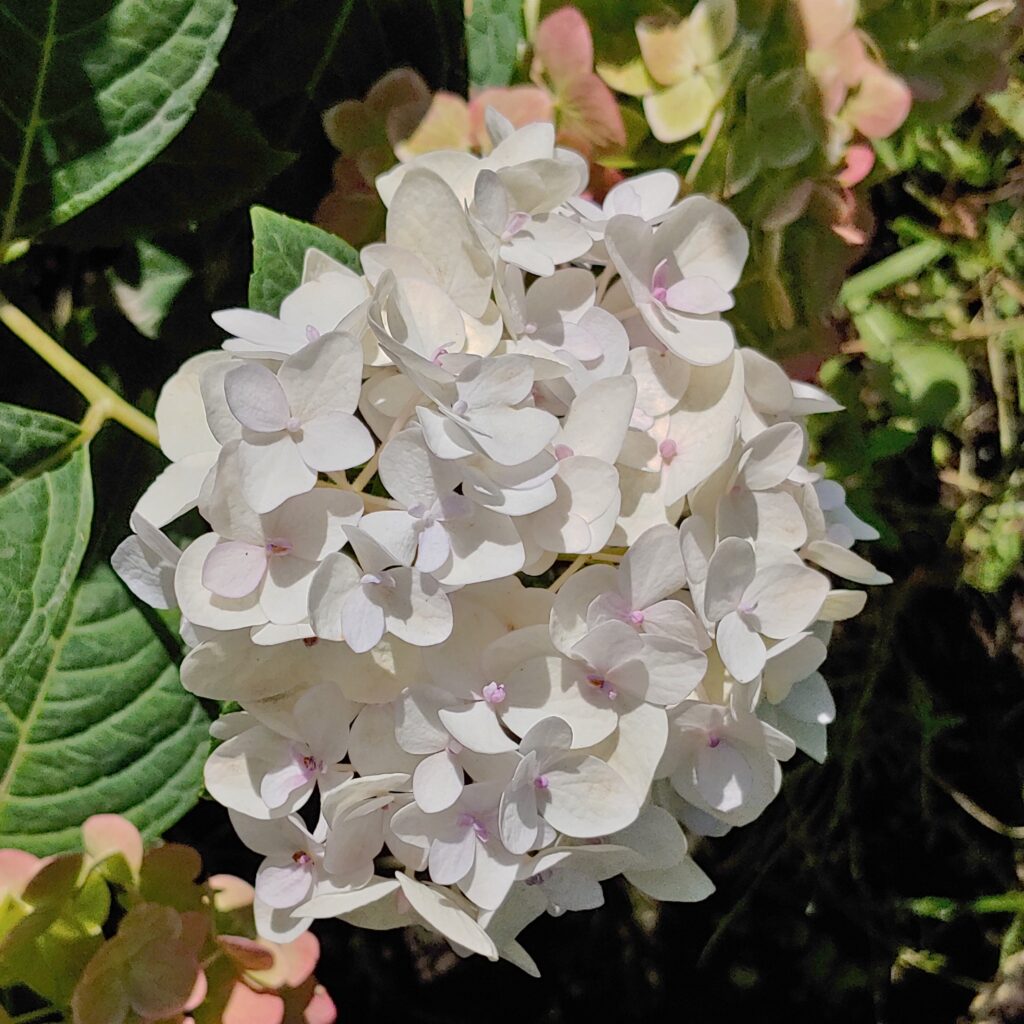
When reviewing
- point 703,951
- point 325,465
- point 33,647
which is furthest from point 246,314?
point 703,951

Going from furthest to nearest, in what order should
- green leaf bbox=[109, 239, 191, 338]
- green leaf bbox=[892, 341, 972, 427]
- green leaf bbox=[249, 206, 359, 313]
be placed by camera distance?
green leaf bbox=[892, 341, 972, 427], green leaf bbox=[109, 239, 191, 338], green leaf bbox=[249, 206, 359, 313]

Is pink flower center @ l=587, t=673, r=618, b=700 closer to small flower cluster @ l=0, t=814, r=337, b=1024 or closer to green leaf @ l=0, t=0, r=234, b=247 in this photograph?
small flower cluster @ l=0, t=814, r=337, b=1024

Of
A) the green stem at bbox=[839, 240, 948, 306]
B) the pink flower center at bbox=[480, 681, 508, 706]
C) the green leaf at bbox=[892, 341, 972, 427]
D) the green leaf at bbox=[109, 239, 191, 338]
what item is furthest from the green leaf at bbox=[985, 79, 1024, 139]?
the pink flower center at bbox=[480, 681, 508, 706]

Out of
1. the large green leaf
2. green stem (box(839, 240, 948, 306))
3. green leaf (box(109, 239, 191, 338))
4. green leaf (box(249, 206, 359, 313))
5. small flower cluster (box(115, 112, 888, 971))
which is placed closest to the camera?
small flower cluster (box(115, 112, 888, 971))

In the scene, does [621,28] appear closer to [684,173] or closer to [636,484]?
[684,173]

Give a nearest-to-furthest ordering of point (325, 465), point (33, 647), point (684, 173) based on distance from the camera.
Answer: point (325, 465) < point (33, 647) < point (684, 173)

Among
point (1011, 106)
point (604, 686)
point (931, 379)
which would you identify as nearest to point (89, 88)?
point (604, 686)
